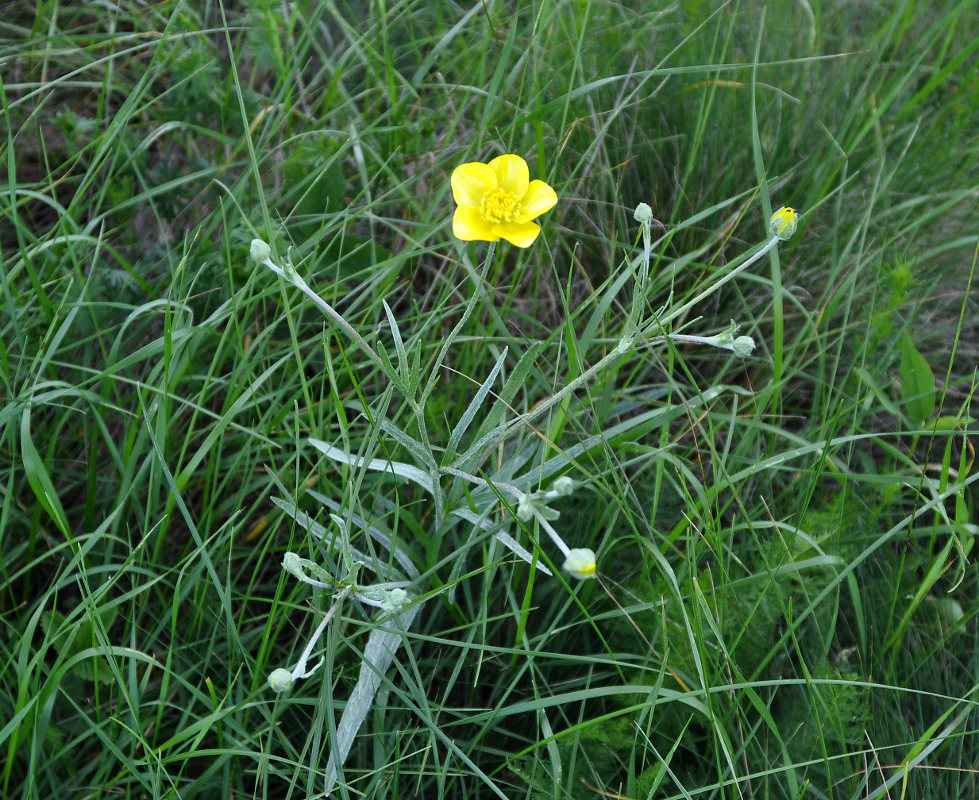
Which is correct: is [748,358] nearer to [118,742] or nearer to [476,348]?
[476,348]

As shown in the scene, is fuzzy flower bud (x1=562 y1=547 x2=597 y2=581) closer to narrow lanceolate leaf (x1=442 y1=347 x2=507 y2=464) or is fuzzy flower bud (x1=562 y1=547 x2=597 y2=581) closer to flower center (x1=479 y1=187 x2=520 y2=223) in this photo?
narrow lanceolate leaf (x1=442 y1=347 x2=507 y2=464)

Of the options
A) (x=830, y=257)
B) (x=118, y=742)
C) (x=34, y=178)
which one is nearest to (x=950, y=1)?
(x=830, y=257)

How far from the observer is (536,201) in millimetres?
1433

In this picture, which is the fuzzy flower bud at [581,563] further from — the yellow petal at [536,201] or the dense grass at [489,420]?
the yellow petal at [536,201]

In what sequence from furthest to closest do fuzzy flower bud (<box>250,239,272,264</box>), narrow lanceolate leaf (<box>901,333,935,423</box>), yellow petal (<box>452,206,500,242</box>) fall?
narrow lanceolate leaf (<box>901,333,935,423</box>) → yellow petal (<box>452,206,500,242</box>) → fuzzy flower bud (<box>250,239,272,264</box>)

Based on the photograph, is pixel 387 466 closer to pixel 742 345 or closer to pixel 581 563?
pixel 581 563

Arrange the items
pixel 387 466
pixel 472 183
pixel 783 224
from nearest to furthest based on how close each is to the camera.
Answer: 1. pixel 783 224
2. pixel 472 183
3. pixel 387 466

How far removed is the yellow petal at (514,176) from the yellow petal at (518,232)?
0.09m

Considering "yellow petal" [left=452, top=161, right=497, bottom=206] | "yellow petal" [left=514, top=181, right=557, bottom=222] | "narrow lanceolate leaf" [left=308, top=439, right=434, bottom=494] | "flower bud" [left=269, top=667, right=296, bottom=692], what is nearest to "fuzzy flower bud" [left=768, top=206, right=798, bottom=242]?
"yellow petal" [left=514, top=181, right=557, bottom=222]

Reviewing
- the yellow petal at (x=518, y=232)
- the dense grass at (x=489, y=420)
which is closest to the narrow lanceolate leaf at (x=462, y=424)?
the dense grass at (x=489, y=420)

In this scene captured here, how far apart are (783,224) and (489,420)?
58cm

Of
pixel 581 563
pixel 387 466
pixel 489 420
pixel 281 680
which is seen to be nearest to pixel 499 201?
pixel 489 420

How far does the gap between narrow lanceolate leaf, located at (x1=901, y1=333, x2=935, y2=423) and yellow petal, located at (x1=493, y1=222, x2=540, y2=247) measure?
0.95m

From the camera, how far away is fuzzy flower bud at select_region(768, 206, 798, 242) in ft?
4.30
